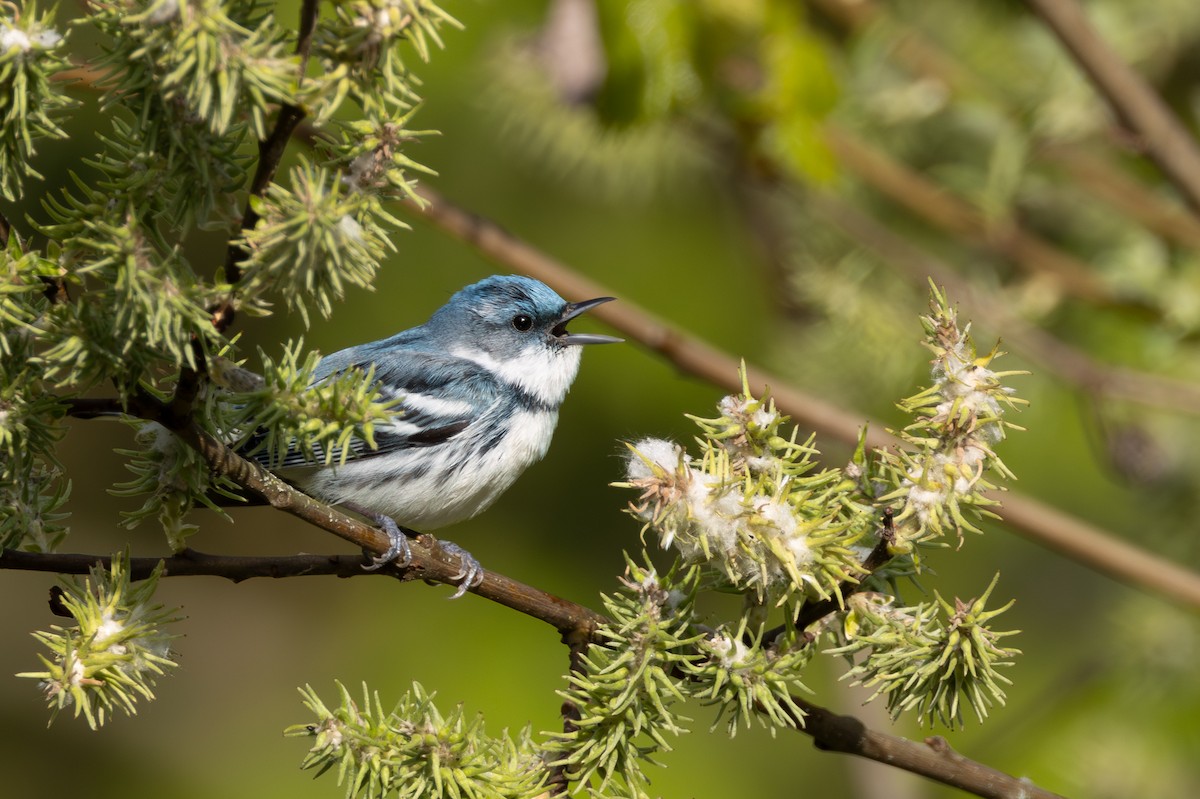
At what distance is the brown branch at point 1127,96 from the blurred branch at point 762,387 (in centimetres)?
82

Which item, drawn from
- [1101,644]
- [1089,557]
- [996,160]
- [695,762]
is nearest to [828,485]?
[1089,557]

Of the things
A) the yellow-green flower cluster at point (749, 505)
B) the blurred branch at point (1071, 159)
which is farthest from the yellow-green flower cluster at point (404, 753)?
the blurred branch at point (1071, 159)

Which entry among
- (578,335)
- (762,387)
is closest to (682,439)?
(578,335)

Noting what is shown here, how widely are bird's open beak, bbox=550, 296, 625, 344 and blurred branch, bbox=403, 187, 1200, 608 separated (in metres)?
0.03

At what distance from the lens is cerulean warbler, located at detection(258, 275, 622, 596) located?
2582mm

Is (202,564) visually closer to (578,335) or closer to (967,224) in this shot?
(578,335)

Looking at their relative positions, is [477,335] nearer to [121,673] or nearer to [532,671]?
[532,671]

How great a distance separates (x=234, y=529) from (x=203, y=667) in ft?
1.51

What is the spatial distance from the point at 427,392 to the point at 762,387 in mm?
847

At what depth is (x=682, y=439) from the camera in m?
3.07

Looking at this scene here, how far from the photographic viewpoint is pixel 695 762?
10.6 feet

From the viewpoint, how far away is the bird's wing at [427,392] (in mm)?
2637

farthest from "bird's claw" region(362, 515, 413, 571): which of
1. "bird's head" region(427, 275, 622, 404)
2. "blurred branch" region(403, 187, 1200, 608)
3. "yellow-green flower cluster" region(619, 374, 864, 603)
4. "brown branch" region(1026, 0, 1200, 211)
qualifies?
"brown branch" region(1026, 0, 1200, 211)

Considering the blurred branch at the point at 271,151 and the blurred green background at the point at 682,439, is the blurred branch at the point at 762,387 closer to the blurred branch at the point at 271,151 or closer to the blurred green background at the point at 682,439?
the blurred green background at the point at 682,439
